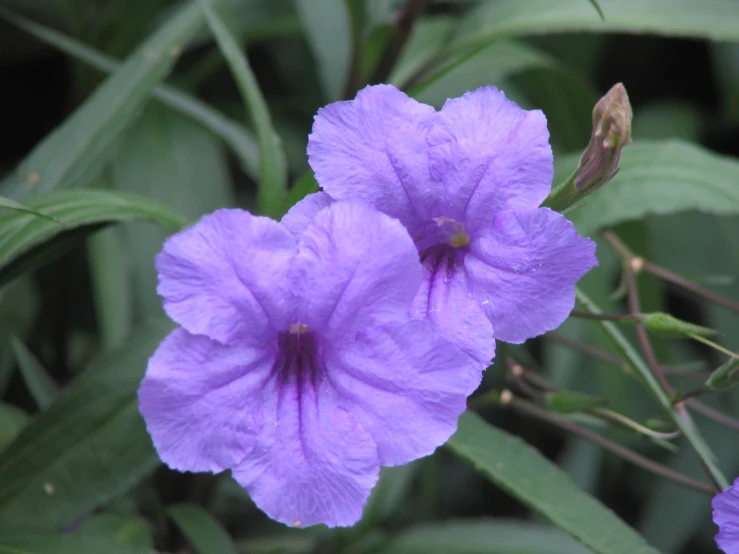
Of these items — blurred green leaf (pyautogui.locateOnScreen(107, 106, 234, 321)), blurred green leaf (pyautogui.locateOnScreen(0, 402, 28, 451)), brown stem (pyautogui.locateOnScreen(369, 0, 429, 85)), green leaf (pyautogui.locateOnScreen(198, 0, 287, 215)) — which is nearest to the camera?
green leaf (pyautogui.locateOnScreen(198, 0, 287, 215))

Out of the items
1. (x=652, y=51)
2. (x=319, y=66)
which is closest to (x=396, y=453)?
(x=319, y=66)

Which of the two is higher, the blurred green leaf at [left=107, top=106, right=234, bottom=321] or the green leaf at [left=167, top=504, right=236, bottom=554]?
the blurred green leaf at [left=107, top=106, right=234, bottom=321]

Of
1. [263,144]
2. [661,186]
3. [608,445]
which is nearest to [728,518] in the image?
[608,445]

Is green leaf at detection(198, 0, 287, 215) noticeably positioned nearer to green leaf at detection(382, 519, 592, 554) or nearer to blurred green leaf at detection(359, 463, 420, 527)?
blurred green leaf at detection(359, 463, 420, 527)

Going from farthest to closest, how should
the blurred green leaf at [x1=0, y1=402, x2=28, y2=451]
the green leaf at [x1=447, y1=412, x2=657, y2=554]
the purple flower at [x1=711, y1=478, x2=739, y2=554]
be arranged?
the blurred green leaf at [x1=0, y1=402, x2=28, y2=451]
the green leaf at [x1=447, y1=412, x2=657, y2=554]
the purple flower at [x1=711, y1=478, x2=739, y2=554]

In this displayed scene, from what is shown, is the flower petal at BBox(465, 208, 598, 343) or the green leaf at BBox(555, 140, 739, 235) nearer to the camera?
the flower petal at BBox(465, 208, 598, 343)

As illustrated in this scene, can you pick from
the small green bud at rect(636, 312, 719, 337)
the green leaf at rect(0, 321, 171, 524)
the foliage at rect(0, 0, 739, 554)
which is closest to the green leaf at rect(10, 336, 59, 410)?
the foliage at rect(0, 0, 739, 554)
